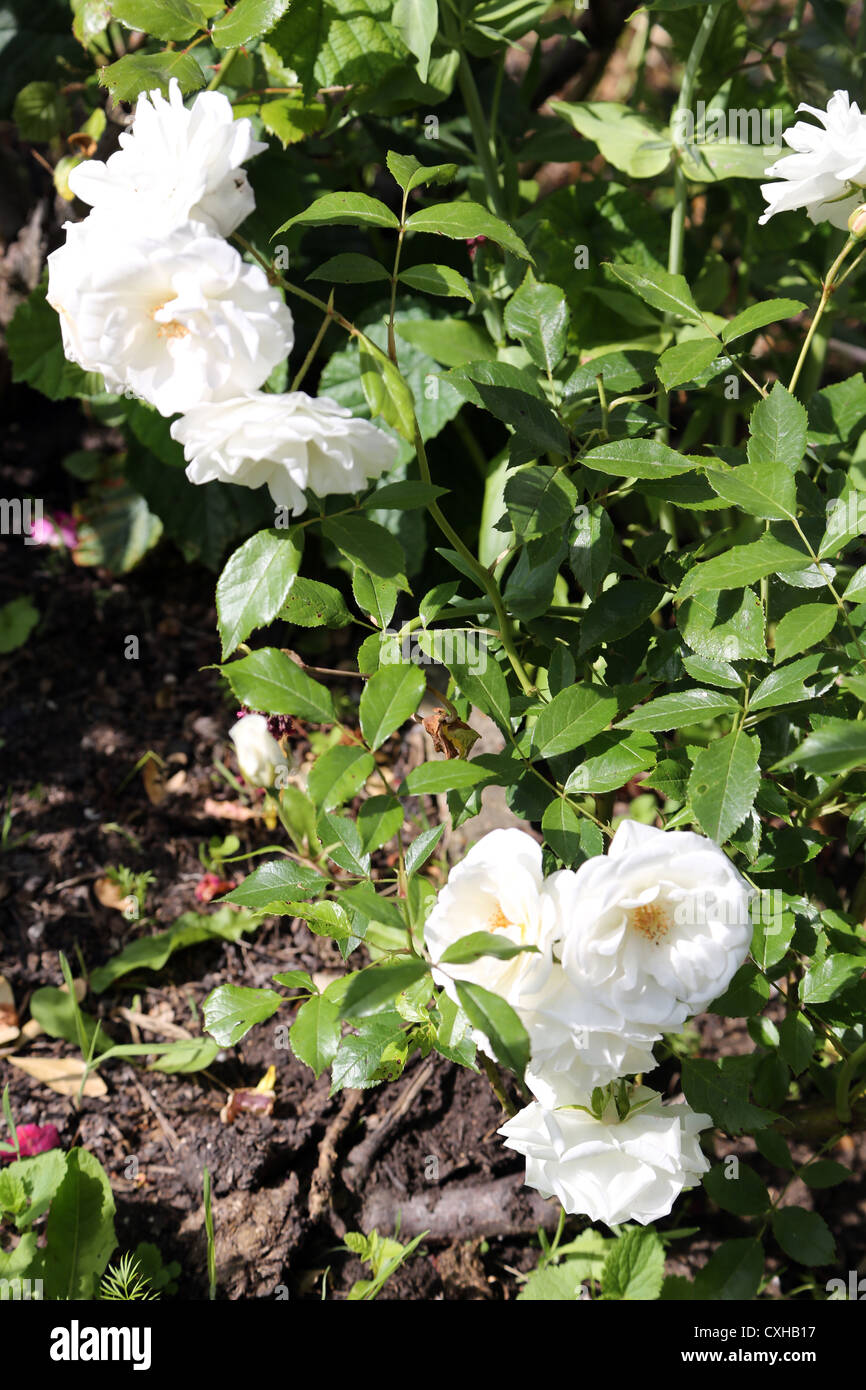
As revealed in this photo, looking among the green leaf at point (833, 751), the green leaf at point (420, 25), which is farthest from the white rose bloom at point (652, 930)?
the green leaf at point (420, 25)

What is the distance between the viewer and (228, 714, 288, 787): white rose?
1494 millimetres

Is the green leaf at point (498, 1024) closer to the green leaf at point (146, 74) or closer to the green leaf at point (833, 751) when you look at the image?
the green leaf at point (833, 751)

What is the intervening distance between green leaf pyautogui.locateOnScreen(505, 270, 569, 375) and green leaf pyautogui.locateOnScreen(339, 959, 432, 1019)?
62 centimetres

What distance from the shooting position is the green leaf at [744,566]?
0.86 meters

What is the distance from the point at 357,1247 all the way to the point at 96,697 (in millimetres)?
1162

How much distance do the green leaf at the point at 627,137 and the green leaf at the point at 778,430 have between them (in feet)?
2.27

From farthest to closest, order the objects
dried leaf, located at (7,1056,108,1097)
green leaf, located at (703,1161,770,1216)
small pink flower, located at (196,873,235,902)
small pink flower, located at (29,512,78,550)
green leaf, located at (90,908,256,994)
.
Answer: small pink flower, located at (29,512,78,550) → small pink flower, located at (196,873,235,902) → green leaf, located at (90,908,256,994) → dried leaf, located at (7,1056,108,1097) → green leaf, located at (703,1161,770,1216)

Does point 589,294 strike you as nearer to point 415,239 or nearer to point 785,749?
point 415,239

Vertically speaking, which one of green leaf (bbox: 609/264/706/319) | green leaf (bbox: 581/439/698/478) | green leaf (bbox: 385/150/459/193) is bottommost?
green leaf (bbox: 581/439/698/478)

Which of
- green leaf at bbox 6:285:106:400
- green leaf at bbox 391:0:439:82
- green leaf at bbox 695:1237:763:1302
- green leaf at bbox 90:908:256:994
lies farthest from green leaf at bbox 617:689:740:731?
green leaf at bbox 6:285:106:400

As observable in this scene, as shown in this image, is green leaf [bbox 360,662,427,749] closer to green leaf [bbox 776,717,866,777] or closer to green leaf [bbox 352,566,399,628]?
green leaf [bbox 352,566,399,628]

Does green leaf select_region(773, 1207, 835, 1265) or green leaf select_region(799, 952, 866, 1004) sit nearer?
green leaf select_region(799, 952, 866, 1004)

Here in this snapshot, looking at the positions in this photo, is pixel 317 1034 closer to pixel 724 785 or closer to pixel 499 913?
pixel 499 913
